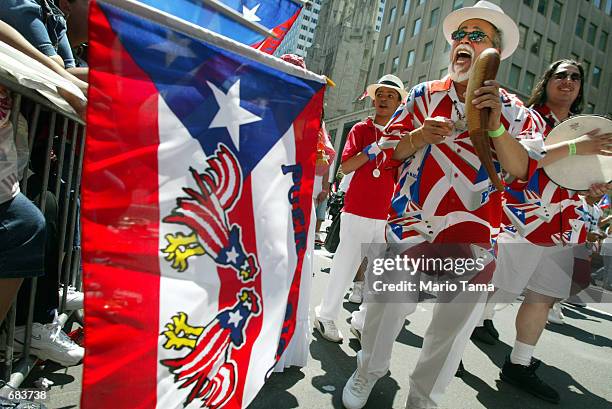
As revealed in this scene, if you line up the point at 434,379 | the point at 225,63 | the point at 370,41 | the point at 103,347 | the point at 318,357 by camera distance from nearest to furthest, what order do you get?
the point at 103,347 → the point at 225,63 → the point at 434,379 → the point at 318,357 → the point at 370,41

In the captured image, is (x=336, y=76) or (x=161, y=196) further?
(x=336, y=76)

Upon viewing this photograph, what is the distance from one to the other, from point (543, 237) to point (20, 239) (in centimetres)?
308

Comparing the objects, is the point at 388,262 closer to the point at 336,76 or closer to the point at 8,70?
the point at 8,70

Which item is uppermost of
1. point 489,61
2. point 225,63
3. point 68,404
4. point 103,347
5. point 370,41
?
point 370,41

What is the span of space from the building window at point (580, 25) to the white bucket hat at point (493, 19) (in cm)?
3720

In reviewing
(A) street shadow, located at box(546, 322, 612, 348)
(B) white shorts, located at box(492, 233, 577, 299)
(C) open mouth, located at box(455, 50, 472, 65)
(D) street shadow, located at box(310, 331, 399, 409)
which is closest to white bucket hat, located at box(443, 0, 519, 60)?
(C) open mouth, located at box(455, 50, 472, 65)

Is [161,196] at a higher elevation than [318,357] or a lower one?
higher

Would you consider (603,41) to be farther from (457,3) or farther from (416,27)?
(416,27)

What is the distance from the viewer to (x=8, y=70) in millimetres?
1436

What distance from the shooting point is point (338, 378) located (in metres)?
2.64

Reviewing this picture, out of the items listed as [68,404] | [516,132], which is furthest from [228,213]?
[516,132]

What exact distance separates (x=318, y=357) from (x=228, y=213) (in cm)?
189

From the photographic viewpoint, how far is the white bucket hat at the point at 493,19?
205 centimetres

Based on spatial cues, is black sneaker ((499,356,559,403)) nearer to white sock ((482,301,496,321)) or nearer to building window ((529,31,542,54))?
white sock ((482,301,496,321))
